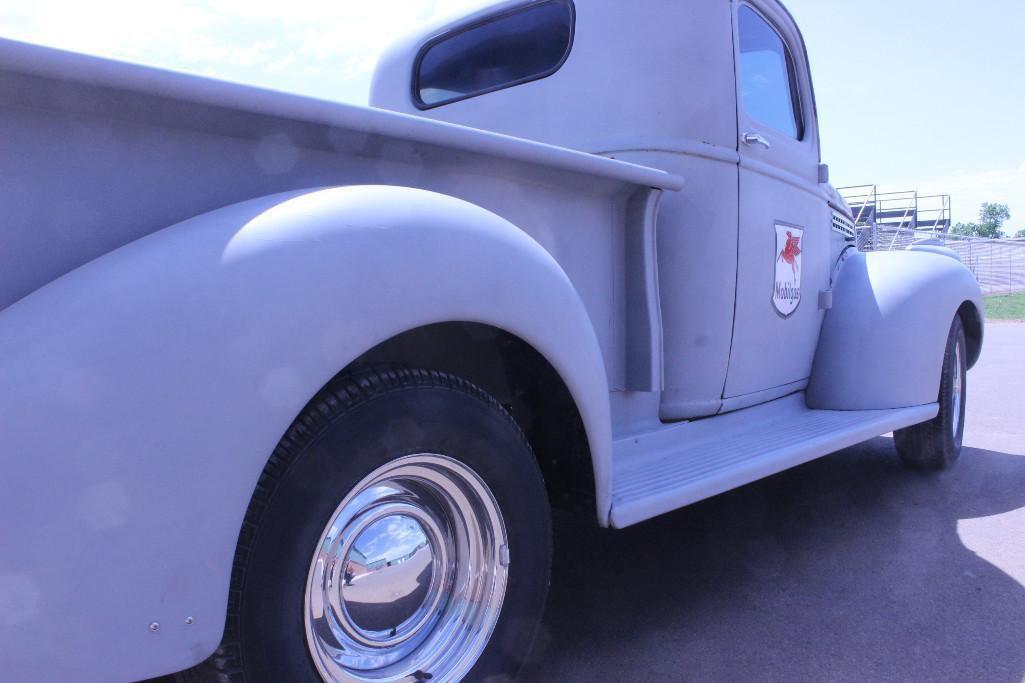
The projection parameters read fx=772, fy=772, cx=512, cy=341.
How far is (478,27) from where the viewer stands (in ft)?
10.7

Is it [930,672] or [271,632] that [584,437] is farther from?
[930,672]

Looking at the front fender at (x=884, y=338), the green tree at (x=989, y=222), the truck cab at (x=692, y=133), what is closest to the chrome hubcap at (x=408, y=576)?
the truck cab at (x=692, y=133)

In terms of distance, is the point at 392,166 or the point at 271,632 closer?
the point at 271,632

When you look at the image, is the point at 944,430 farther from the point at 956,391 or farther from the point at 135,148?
the point at 135,148

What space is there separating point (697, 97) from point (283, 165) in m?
1.72

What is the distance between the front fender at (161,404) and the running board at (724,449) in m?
1.01

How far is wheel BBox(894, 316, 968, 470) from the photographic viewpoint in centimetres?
381

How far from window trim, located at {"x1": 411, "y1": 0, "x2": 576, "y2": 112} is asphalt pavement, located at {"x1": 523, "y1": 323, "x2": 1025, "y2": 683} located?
6.01 ft

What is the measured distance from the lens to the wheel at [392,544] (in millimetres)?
1260

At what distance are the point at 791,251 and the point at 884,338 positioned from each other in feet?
2.07

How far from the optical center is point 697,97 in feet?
8.96

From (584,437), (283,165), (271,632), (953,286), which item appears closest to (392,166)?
(283,165)

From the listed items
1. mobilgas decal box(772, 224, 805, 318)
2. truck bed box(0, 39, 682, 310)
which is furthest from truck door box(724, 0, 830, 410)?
truck bed box(0, 39, 682, 310)

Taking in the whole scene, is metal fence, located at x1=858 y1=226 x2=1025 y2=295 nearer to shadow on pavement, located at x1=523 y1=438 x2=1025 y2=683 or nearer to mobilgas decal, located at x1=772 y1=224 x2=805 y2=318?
shadow on pavement, located at x1=523 y1=438 x2=1025 y2=683
